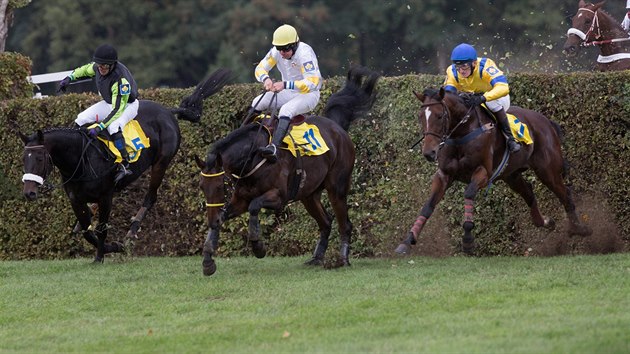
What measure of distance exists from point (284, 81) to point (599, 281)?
3.82 metres

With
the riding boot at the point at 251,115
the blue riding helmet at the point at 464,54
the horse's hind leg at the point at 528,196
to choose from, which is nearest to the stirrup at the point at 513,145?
the horse's hind leg at the point at 528,196

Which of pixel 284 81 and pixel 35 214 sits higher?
pixel 284 81

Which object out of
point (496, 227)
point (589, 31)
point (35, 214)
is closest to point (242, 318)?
point (496, 227)

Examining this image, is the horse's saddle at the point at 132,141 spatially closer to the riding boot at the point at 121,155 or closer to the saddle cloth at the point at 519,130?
the riding boot at the point at 121,155

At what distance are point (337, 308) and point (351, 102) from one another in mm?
4225

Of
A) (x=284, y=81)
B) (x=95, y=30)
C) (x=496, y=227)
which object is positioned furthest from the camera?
(x=95, y=30)

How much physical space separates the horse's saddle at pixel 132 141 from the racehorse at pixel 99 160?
71mm

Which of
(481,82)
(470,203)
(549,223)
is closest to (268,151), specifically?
(470,203)

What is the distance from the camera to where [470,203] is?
1125cm

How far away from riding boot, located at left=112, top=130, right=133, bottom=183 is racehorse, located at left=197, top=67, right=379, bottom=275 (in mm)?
1163

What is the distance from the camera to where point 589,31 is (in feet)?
53.6

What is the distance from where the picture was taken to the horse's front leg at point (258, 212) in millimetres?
11117

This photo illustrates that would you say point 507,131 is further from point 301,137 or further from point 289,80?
point 289,80

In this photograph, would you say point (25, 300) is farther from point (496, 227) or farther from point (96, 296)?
point (496, 227)
